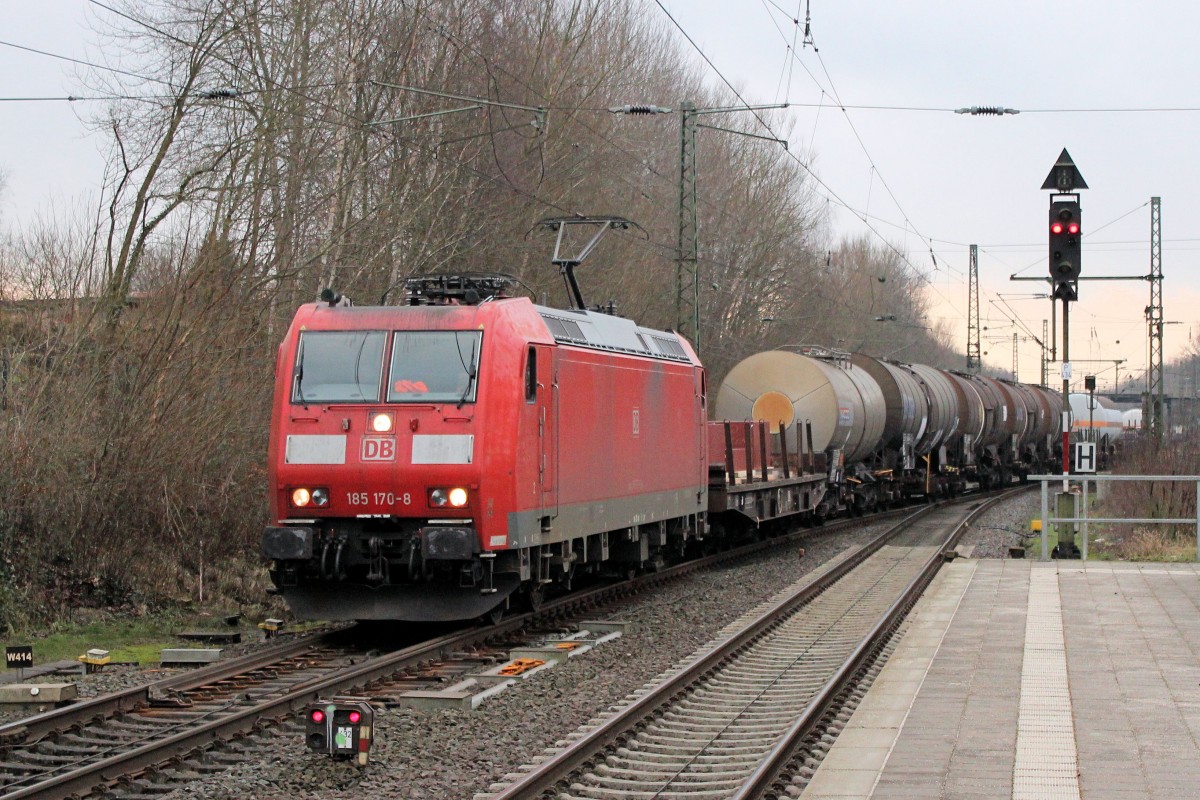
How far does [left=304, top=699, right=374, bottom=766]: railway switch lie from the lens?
25.4ft

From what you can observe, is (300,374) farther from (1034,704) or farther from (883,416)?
(883,416)

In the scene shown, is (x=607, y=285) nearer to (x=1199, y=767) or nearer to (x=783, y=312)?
(x=783, y=312)

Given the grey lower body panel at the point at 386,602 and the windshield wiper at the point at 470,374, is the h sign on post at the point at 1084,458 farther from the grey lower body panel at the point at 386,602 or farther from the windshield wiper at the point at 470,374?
the windshield wiper at the point at 470,374

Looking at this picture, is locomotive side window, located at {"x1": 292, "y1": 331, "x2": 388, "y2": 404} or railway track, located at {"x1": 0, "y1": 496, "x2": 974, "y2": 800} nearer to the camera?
railway track, located at {"x1": 0, "y1": 496, "x2": 974, "y2": 800}

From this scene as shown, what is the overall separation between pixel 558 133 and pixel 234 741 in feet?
77.1

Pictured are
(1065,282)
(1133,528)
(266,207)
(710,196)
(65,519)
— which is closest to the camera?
(65,519)

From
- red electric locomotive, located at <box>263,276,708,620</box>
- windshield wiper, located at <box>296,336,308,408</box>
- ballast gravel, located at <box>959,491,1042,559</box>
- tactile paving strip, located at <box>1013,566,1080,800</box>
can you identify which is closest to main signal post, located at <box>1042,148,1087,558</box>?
ballast gravel, located at <box>959,491,1042,559</box>

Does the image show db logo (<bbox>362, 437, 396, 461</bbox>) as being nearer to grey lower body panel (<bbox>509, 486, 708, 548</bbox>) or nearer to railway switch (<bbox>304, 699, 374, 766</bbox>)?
grey lower body panel (<bbox>509, 486, 708, 548</bbox>)

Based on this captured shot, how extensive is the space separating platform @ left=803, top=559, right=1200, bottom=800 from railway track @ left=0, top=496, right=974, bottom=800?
11.7ft

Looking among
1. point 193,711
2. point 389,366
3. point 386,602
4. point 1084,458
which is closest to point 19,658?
point 193,711

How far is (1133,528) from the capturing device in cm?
2281

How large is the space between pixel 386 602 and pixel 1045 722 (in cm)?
602

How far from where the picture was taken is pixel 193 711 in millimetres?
9422

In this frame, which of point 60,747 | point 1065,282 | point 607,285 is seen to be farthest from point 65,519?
point 607,285
